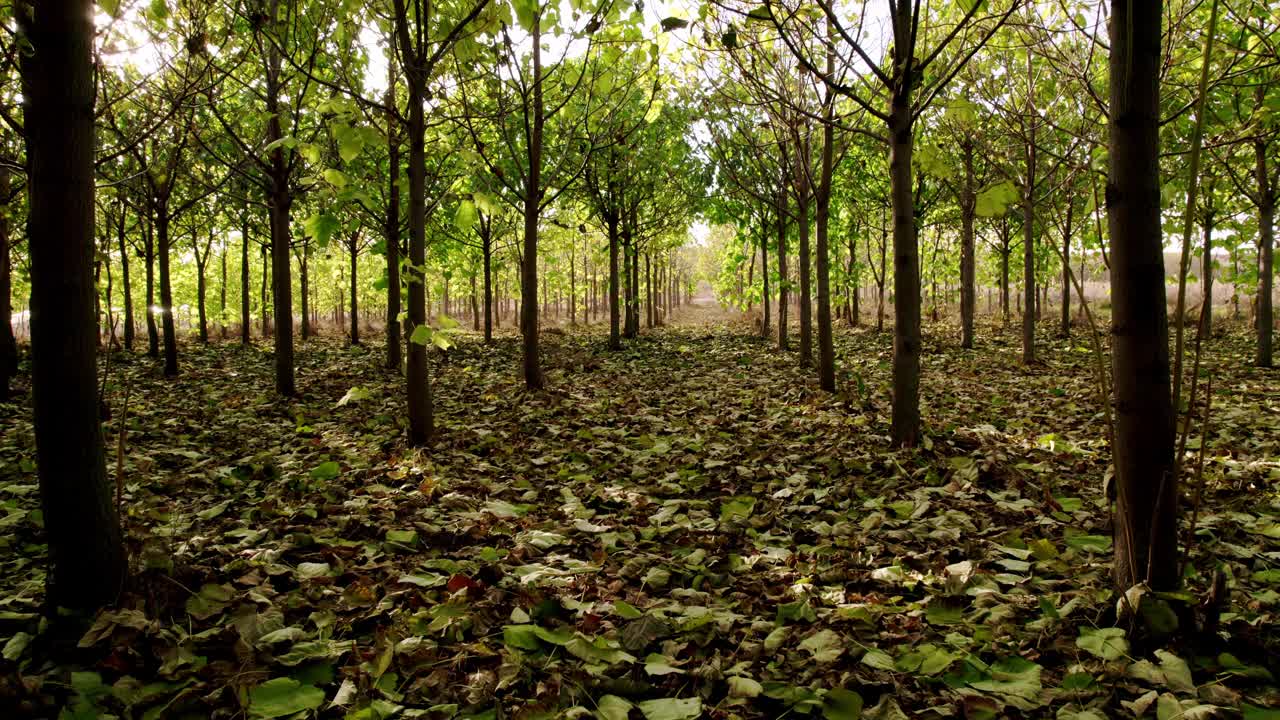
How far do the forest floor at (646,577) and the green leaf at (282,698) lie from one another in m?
0.01

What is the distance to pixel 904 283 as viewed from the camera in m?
4.91

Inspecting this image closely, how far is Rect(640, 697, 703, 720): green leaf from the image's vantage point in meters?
1.96

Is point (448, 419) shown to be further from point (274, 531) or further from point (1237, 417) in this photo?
point (1237, 417)

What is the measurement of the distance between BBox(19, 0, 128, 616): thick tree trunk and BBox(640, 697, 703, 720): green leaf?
6.62 ft

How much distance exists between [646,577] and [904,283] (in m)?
3.24

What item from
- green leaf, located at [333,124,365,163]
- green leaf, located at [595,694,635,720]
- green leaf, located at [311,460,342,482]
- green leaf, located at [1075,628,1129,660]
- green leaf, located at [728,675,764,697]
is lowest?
green leaf, located at [595,694,635,720]

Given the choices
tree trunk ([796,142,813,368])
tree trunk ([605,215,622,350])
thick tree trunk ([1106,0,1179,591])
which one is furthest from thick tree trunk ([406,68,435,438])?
tree trunk ([605,215,622,350])

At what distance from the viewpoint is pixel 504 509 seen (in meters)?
3.88

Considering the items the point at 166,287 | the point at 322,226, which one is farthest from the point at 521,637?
the point at 166,287

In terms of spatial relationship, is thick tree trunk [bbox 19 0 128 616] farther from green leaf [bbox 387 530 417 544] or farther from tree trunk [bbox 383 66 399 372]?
A: tree trunk [bbox 383 66 399 372]

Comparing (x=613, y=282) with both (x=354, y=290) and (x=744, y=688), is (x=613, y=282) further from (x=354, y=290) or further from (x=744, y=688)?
(x=744, y=688)

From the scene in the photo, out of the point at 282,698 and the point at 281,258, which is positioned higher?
the point at 281,258

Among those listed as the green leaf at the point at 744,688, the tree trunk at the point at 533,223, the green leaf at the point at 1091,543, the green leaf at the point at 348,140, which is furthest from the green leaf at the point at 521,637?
the tree trunk at the point at 533,223

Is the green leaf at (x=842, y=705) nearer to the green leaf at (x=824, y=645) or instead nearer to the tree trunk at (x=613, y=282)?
the green leaf at (x=824, y=645)
